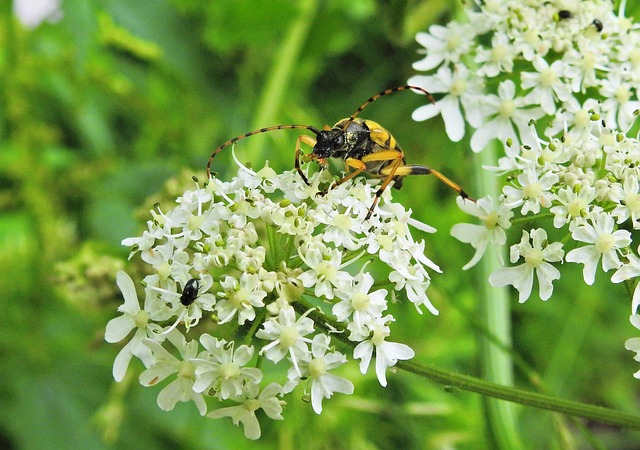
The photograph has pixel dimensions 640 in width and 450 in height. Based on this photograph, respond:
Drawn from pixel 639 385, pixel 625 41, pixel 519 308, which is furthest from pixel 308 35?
pixel 639 385

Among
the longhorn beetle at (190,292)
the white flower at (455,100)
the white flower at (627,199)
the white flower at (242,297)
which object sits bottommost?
the white flower at (627,199)

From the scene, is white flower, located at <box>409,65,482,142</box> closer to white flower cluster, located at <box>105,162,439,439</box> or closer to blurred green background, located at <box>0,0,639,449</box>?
blurred green background, located at <box>0,0,639,449</box>

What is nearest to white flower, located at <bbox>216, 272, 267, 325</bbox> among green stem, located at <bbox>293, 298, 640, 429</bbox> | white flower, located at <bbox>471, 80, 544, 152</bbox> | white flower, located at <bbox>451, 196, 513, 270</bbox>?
green stem, located at <bbox>293, 298, 640, 429</bbox>

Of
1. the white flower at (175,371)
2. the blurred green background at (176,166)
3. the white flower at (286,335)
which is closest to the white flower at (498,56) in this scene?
the blurred green background at (176,166)

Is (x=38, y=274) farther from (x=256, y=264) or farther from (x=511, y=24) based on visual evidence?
(x=511, y=24)

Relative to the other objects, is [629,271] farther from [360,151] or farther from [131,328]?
[131,328]

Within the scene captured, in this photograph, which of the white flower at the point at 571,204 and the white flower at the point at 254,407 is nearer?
the white flower at the point at 254,407

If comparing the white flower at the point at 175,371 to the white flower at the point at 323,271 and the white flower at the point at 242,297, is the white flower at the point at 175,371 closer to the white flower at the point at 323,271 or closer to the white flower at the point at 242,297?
the white flower at the point at 242,297
